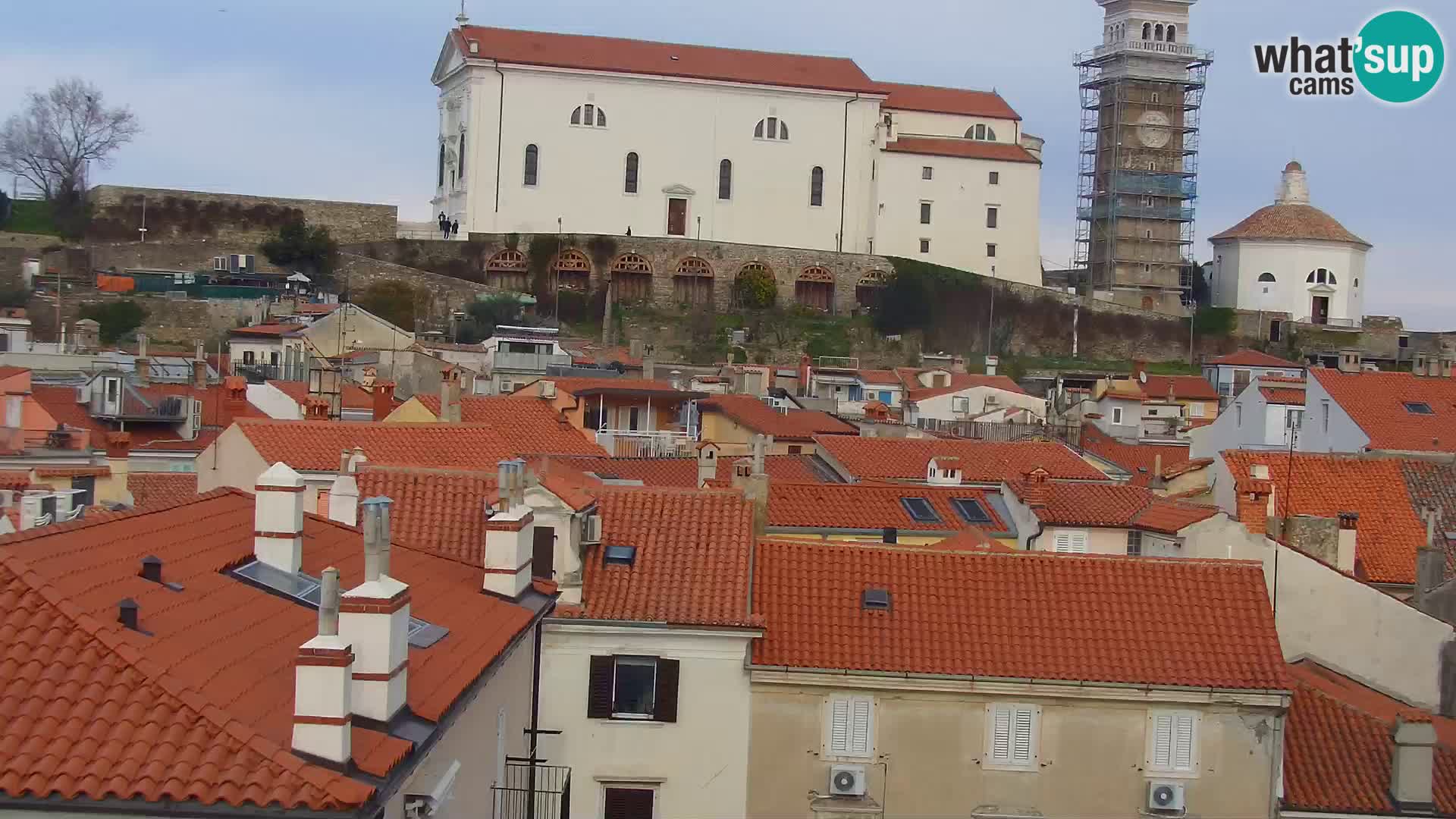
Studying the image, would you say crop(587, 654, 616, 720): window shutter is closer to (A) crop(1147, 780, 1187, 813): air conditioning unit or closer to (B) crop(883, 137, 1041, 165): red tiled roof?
(A) crop(1147, 780, 1187, 813): air conditioning unit

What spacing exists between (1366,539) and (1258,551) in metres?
5.57

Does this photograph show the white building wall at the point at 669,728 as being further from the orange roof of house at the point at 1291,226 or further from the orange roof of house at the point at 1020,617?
the orange roof of house at the point at 1291,226

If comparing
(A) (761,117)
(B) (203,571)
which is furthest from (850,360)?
(B) (203,571)

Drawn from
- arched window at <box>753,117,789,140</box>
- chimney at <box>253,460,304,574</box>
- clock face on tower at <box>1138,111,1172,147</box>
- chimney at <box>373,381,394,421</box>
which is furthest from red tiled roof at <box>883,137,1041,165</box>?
chimney at <box>253,460,304,574</box>

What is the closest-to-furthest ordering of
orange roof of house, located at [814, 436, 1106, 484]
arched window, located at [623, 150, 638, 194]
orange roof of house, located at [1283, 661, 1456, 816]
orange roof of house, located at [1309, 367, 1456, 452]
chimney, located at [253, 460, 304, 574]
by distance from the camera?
chimney, located at [253, 460, 304, 574] < orange roof of house, located at [1283, 661, 1456, 816] < orange roof of house, located at [814, 436, 1106, 484] < orange roof of house, located at [1309, 367, 1456, 452] < arched window, located at [623, 150, 638, 194]

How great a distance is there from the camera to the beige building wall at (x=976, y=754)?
588 inches

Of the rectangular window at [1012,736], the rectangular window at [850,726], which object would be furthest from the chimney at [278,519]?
the rectangular window at [1012,736]

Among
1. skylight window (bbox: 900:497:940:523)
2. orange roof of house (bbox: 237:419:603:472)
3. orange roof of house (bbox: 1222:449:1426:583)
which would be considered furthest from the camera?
skylight window (bbox: 900:497:940:523)

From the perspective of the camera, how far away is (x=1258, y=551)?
786 inches

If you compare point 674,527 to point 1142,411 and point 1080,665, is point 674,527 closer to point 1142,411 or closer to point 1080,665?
point 1080,665

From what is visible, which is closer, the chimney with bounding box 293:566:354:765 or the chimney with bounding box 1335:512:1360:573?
the chimney with bounding box 293:566:354:765

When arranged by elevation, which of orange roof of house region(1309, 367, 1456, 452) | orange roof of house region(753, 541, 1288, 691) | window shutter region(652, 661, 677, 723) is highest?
orange roof of house region(1309, 367, 1456, 452)

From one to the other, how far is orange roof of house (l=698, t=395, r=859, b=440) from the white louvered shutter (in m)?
21.4

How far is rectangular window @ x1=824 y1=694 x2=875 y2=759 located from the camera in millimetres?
14906
